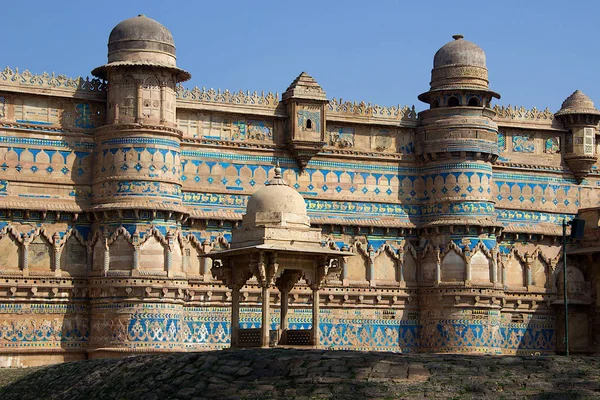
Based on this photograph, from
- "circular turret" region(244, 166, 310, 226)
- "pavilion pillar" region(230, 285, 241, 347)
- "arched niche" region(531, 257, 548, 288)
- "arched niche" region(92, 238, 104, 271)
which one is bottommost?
"pavilion pillar" region(230, 285, 241, 347)

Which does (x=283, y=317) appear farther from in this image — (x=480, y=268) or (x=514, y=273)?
(x=514, y=273)

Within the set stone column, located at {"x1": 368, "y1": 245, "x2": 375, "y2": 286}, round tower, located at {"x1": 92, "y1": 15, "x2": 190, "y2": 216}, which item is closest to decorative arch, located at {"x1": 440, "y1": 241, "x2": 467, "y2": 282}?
stone column, located at {"x1": 368, "y1": 245, "x2": 375, "y2": 286}

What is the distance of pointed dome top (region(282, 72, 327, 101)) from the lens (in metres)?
36.5

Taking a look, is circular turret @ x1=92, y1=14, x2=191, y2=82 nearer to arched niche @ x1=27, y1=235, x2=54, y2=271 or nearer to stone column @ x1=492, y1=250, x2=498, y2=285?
arched niche @ x1=27, y1=235, x2=54, y2=271

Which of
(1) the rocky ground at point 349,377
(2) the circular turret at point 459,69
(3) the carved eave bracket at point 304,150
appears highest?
(2) the circular turret at point 459,69

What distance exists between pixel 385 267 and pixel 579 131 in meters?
7.90

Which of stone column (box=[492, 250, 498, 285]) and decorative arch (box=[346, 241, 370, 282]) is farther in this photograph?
decorative arch (box=[346, 241, 370, 282])

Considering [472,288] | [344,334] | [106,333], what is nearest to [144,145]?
[106,333]

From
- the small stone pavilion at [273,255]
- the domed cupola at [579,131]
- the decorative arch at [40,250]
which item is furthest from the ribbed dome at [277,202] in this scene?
the domed cupola at [579,131]

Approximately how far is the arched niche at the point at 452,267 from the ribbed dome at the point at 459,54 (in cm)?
577

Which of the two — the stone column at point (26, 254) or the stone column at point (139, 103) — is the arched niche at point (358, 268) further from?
the stone column at point (26, 254)

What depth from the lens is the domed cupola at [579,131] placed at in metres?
39.7

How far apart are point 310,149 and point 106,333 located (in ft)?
26.5

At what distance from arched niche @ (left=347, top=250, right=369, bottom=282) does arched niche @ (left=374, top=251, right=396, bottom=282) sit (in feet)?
1.13
